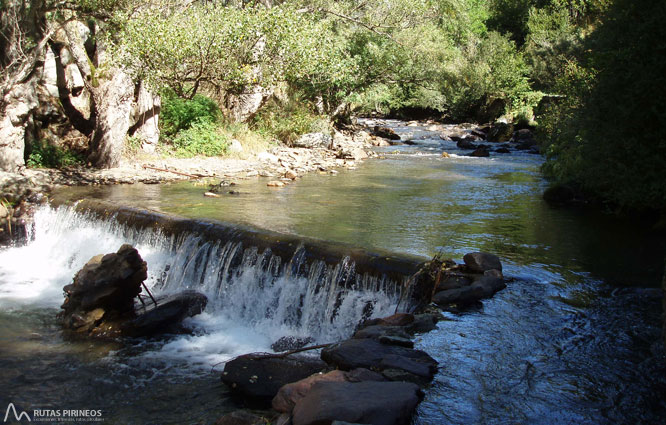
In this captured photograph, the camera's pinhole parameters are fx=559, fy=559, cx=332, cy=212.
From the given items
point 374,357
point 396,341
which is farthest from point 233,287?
point 374,357

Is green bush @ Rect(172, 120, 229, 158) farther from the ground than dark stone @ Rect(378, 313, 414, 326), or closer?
farther from the ground

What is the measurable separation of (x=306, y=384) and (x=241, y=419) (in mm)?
629

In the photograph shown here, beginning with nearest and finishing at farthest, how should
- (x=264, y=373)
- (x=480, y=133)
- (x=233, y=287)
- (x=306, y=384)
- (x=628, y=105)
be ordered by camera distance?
(x=306, y=384) < (x=264, y=373) < (x=233, y=287) < (x=628, y=105) < (x=480, y=133)

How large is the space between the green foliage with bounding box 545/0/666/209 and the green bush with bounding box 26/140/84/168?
13.7 meters

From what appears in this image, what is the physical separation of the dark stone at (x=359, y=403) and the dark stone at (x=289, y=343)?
2.36 m

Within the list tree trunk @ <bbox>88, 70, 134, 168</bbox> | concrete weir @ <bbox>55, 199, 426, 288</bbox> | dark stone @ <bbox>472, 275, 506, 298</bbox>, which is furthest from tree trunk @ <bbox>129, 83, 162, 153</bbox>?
dark stone @ <bbox>472, 275, 506, 298</bbox>

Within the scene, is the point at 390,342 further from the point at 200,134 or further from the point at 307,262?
the point at 200,134

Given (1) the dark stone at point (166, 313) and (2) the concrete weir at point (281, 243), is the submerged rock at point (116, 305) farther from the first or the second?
(2) the concrete weir at point (281, 243)

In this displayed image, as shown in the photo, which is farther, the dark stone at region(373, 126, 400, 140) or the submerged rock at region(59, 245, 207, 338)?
the dark stone at region(373, 126, 400, 140)

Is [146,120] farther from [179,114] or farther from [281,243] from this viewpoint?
[281,243]

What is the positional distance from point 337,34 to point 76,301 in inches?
767

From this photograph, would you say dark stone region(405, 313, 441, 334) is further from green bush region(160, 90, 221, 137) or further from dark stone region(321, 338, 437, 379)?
green bush region(160, 90, 221, 137)

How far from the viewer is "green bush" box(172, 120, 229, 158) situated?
62.2 ft

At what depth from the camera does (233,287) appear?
8.65 metres
